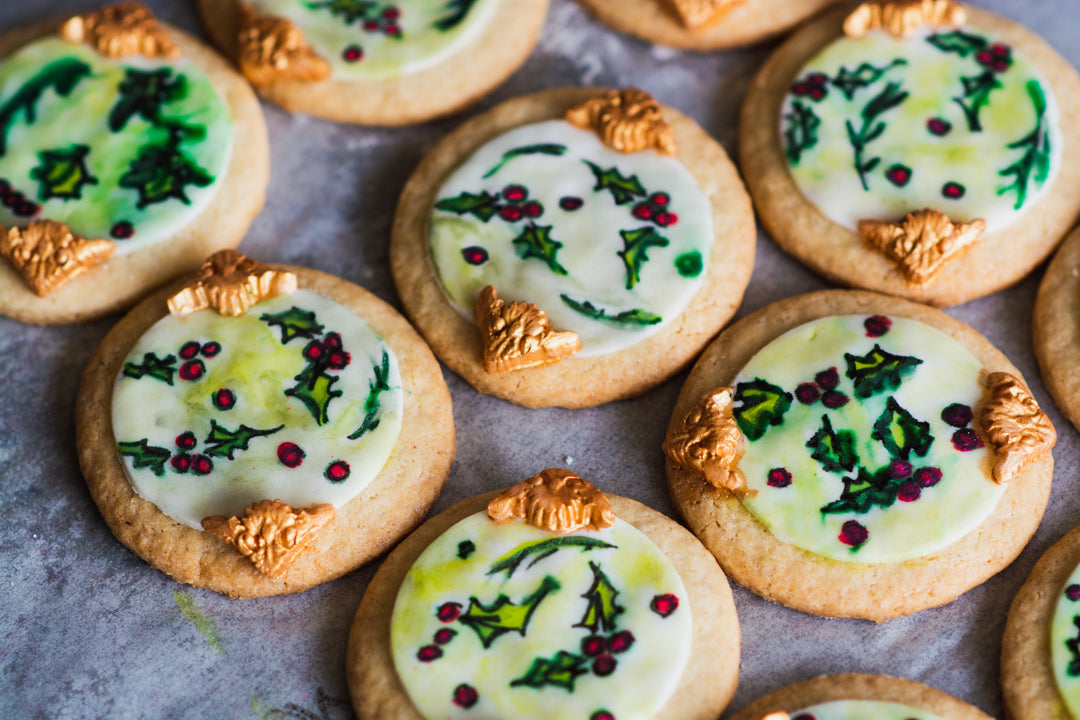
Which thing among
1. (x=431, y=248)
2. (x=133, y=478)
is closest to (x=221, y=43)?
(x=431, y=248)

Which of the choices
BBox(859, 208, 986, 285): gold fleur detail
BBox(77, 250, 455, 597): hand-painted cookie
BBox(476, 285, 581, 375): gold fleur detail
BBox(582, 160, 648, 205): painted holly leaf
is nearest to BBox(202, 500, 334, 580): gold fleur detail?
BBox(77, 250, 455, 597): hand-painted cookie

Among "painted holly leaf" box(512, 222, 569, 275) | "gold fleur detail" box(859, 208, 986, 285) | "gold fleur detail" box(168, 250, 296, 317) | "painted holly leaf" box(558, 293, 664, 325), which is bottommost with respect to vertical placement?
"gold fleur detail" box(168, 250, 296, 317)

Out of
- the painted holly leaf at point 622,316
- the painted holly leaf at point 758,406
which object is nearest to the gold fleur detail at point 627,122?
the painted holly leaf at point 622,316

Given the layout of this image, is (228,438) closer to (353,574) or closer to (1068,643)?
(353,574)

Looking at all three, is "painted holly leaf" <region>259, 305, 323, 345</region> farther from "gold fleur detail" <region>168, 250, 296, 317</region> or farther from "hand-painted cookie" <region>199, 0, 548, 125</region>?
"hand-painted cookie" <region>199, 0, 548, 125</region>

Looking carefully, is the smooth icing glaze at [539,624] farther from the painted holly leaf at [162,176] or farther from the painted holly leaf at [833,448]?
the painted holly leaf at [162,176]

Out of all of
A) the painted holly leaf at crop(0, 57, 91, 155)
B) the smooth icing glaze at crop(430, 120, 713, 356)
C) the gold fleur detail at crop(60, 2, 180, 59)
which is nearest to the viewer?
the smooth icing glaze at crop(430, 120, 713, 356)

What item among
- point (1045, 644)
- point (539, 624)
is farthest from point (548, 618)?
point (1045, 644)

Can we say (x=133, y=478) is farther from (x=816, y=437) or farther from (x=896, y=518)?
(x=896, y=518)

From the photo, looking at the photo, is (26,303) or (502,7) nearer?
(26,303)
